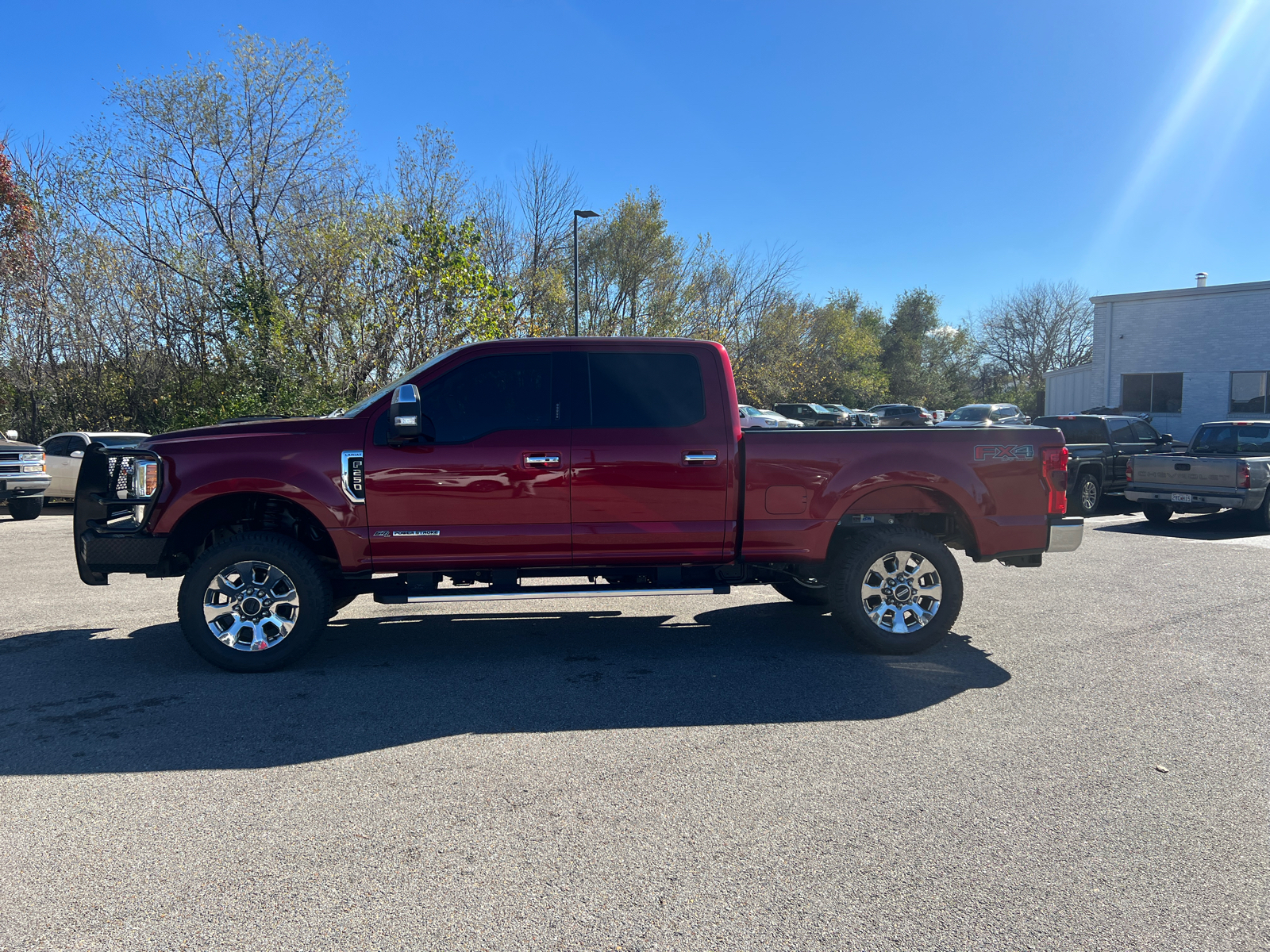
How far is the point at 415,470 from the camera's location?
18.0 ft

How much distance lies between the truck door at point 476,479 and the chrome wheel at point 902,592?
2099 mm

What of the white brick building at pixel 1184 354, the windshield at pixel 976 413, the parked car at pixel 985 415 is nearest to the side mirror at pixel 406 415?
the parked car at pixel 985 415

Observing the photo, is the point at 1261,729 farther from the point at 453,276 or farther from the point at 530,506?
the point at 453,276

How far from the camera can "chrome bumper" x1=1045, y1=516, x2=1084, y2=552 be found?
6.07m

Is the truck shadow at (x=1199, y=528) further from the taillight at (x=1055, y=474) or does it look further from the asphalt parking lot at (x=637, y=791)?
the taillight at (x=1055, y=474)

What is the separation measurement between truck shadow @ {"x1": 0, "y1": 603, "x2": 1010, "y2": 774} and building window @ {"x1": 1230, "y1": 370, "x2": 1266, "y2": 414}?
2527 centimetres

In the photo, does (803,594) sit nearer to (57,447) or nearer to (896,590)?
(896,590)

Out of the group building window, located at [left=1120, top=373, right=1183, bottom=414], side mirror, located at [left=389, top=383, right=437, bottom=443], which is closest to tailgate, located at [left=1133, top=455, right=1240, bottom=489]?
side mirror, located at [left=389, top=383, right=437, bottom=443]

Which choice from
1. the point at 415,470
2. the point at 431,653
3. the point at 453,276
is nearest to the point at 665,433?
the point at 415,470

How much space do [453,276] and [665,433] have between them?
45.1 ft

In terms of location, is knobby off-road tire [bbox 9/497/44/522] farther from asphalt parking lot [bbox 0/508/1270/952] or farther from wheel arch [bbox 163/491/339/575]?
wheel arch [bbox 163/491/339/575]

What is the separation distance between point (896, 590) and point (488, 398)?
303cm

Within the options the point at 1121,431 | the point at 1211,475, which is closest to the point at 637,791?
the point at 1211,475

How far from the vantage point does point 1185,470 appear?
1278cm
